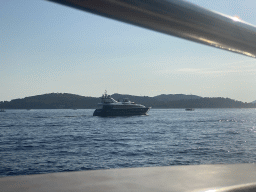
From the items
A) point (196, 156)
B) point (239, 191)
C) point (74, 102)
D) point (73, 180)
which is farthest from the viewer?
point (74, 102)

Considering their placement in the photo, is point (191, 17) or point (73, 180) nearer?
point (191, 17)

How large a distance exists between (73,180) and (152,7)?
1.69 ft

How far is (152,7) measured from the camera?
354mm

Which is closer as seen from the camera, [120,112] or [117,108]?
[117,108]

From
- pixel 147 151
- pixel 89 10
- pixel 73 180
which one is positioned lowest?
pixel 147 151

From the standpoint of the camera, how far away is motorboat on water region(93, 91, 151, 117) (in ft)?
203

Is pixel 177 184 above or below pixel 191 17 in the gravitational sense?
below

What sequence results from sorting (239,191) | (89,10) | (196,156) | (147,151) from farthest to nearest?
(147,151) → (196,156) → (239,191) → (89,10)

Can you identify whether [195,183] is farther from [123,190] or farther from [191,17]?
[191,17]

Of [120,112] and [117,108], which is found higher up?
[117,108]

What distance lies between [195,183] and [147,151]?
23.8m

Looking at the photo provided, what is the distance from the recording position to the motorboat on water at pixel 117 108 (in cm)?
6175

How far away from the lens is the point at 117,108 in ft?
203

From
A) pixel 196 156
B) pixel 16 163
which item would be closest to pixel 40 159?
pixel 16 163
